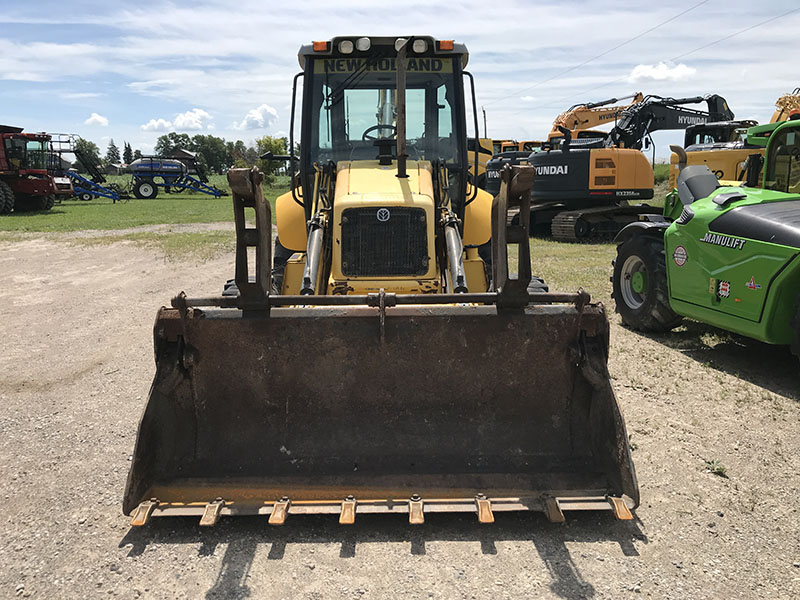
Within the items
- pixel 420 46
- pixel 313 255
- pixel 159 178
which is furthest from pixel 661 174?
pixel 313 255

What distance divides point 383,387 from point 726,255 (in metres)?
3.78

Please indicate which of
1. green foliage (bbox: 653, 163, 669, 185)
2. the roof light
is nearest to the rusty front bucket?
the roof light

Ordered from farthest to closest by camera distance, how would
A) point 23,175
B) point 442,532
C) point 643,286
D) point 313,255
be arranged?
point 23,175 → point 643,286 → point 313,255 → point 442,532

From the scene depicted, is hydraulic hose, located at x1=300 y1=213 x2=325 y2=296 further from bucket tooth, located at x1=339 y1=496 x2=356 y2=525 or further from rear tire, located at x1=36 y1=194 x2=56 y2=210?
rear tire, located at x1=36 y1=194 x2=56 y2=210

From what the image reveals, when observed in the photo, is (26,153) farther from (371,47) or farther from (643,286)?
(643,286)

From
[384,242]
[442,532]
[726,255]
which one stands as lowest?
[442,532]

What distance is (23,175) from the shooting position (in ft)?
91.5

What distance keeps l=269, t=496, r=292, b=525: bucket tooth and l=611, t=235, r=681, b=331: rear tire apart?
201 inches

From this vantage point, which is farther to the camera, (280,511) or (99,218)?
(99,218)

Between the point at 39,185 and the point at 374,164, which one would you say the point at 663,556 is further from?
the point at 39,185

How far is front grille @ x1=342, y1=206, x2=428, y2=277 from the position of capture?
494 cm

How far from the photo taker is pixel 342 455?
385 cm

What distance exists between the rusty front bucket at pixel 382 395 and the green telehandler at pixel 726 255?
2.62 meters

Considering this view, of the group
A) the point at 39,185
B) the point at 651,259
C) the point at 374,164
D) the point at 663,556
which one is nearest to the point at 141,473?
the point at 663,556
